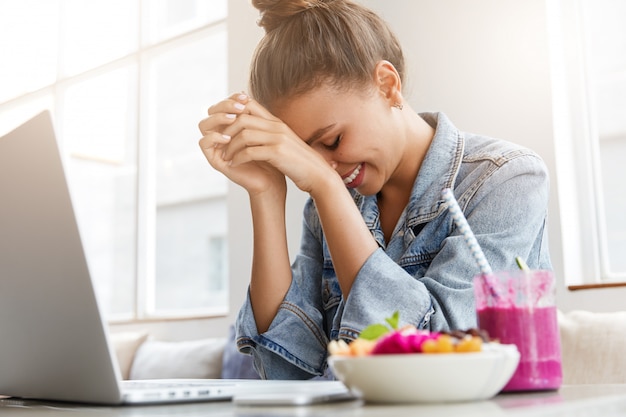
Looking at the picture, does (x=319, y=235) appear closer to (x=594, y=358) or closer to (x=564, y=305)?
(x=594, y=358)

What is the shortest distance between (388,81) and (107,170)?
5493 mm

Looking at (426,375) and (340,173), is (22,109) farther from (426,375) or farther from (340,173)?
(426,375)

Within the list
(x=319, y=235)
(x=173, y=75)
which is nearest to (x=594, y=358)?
(x=319, y=235)

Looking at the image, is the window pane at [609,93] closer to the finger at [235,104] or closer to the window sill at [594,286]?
the window sill at [594,286]

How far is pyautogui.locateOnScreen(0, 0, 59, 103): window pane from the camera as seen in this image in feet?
16.7

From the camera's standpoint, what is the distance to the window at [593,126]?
8.38 ft

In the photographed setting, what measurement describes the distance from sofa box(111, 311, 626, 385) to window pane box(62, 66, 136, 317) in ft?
2.21

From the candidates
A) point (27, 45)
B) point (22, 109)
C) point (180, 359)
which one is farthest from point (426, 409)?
point (27, 45)

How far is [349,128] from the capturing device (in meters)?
1.33

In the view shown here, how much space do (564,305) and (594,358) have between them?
0.45 metres

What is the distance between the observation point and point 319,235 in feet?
5.04

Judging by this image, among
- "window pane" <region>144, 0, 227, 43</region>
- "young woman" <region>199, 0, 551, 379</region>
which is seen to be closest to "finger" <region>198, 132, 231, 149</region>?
"young woman" <region>199, 0, 551, 379</region>

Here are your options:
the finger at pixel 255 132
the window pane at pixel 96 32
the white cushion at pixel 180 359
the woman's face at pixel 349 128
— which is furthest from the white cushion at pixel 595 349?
the window pane at pixel 96 32

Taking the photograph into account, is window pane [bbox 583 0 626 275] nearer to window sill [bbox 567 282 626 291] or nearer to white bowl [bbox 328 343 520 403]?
window sill [bbox 567 282 626 291]
